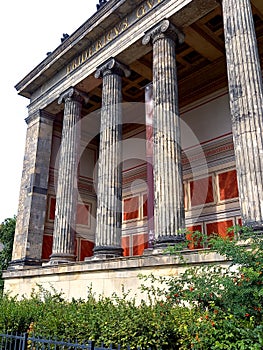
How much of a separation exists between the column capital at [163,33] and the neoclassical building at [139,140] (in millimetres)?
39

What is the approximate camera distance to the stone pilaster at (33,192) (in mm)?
15812

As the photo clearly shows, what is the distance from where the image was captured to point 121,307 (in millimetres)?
6129

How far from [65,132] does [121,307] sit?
1056 centimetres

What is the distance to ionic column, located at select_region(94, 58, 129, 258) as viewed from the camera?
37.9 feet

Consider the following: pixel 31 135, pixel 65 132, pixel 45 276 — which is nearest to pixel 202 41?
pixel 65 132

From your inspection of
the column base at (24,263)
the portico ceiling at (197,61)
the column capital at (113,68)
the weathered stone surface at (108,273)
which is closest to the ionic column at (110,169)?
the column capital at (113,68)

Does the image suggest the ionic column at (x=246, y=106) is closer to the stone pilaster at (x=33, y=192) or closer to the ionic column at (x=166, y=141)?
the ionic column at (x=166, y=141)

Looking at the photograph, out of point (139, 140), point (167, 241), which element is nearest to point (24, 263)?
point (167, 241)

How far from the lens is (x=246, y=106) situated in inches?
344

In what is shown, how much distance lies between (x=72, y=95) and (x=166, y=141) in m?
6.84

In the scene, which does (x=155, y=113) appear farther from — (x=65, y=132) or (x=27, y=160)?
(x=27, y=160)

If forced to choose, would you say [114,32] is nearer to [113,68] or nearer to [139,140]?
[113,68]

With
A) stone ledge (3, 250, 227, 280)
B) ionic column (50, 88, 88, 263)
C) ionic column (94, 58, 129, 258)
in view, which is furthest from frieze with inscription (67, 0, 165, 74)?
stone ledge (3, 250, 227, 280)

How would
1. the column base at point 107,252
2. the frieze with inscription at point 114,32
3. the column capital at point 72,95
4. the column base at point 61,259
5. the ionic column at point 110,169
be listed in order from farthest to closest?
the column capital at point 72,95
the column base at point 61,259
the frieze with inscription at point 114,32
the ionic column at point 110,169
the column base at point 107,252
